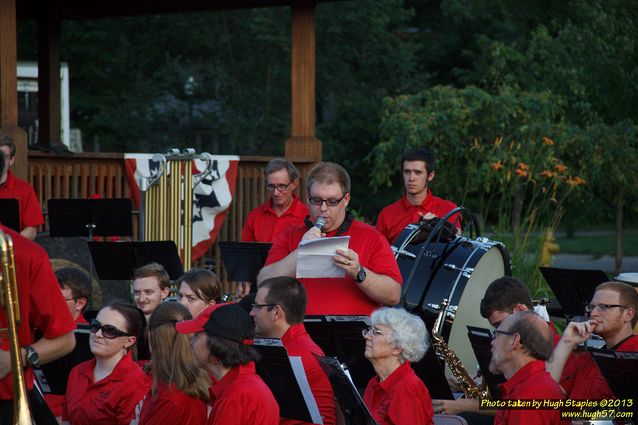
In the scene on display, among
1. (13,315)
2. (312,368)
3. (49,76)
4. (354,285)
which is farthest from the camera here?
(49,76)

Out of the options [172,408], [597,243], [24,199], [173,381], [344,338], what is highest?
[24,199]

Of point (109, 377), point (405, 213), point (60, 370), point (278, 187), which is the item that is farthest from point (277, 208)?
point (109, 377)

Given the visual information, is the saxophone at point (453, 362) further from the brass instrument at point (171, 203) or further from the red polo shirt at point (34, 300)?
the brass instrument at point (171, 203)

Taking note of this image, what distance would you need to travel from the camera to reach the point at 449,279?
812 centimetres

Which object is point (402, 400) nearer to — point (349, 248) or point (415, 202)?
point (349, 248)

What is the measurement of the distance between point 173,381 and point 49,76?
9730 mm

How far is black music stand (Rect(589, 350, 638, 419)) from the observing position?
17.0ft

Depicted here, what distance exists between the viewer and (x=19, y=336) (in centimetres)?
448

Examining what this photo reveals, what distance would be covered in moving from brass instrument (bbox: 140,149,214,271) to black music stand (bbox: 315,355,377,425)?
5570 mm

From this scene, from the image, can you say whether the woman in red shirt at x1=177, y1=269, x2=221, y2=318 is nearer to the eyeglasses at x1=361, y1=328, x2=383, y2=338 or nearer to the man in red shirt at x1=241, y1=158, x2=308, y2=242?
the eyeglasses at x1=361, y1=328, x2=383, y2=338

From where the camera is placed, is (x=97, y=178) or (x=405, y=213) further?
(x=97, y=178)

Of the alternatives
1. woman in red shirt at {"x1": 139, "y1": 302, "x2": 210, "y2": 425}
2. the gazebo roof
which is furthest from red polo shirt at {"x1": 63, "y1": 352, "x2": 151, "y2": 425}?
the gazebo roof

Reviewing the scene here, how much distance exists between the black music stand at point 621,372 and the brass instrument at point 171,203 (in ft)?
19.9

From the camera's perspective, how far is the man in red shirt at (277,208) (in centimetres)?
857
